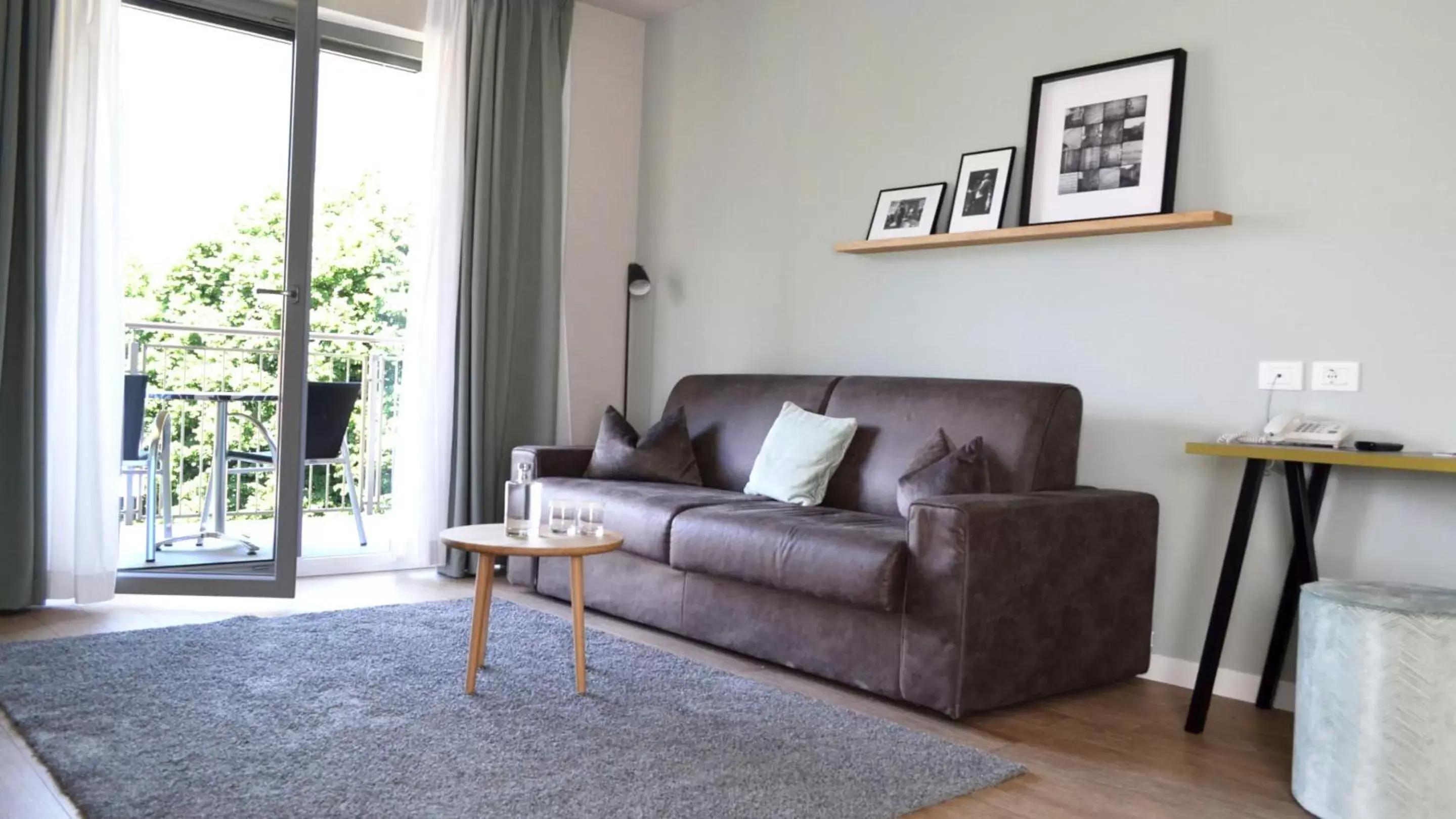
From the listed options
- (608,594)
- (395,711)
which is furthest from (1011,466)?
(395,711)

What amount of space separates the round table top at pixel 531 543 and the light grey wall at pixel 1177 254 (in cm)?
168

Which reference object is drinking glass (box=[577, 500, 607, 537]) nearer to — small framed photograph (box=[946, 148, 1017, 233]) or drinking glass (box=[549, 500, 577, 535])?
drinking glass (box=[549, 500, 577, 535])

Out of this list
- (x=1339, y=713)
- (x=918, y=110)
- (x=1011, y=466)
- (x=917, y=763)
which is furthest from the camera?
(x=918, y=110)

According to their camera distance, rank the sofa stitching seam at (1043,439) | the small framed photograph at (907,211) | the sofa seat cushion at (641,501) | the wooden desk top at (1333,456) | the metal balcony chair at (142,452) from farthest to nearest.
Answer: the metal balcony chair at (142,452), the small framed photograph at (907,211), the sofa seat cushion at (641,501), the sofa stitching seam at (1043,439), the wooden desk top at (1333,456)

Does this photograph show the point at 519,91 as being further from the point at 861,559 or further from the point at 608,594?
the point at 861,559

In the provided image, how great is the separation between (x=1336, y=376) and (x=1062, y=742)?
1.28 m

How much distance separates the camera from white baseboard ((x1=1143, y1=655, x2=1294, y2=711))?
124 inches

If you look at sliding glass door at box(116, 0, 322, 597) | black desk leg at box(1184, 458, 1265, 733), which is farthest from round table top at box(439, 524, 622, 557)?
black desk leg at box(1184, 458, 1265, 733)

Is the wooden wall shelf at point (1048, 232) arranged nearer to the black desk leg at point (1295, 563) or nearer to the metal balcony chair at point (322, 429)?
the black desk leg at point (1295, 563)

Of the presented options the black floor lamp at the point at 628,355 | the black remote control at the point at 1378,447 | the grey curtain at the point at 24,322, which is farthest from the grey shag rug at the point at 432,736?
the black floor lamp at the point at 628,355

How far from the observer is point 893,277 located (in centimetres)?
430

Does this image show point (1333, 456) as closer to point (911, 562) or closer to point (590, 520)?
point (911, 562)

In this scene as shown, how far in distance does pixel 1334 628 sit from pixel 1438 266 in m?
1.15

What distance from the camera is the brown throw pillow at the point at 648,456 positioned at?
4.39 m
